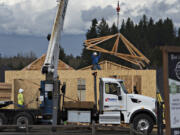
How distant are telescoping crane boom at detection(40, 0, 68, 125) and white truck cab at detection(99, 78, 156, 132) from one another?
2025 millimetres

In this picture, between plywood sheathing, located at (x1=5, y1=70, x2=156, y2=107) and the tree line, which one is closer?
plywood sheathing, located at (x1=5, y1=70, x2=156, y2=107)

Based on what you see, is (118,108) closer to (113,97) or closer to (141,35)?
(113,97)

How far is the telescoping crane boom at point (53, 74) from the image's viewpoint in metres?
16.5

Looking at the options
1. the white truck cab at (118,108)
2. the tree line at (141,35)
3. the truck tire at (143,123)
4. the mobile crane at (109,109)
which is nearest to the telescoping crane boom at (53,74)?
the mobile crane at (109,109)

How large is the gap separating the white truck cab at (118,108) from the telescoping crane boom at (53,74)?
2.02 meters

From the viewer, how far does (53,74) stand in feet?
57.6

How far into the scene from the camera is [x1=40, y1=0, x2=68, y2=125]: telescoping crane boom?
1647 centimetres

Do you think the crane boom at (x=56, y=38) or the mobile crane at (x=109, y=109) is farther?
the crane boom at (x=56, y=38)

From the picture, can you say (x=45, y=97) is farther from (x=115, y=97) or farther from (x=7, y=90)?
(x=7, y=90)

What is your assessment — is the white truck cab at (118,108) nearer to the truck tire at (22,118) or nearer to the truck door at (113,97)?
the truck door at (113,97)

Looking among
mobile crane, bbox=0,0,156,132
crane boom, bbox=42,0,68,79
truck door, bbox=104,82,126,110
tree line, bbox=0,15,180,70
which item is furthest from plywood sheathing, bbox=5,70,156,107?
tree line, bbox=0,15,180,70

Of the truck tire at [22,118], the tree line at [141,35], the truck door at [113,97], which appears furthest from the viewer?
the tree line at [141,35]

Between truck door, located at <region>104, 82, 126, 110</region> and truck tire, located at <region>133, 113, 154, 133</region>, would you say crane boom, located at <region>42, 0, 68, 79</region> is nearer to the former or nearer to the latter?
truck door, located at <region>104, 82, 126, 110</region>

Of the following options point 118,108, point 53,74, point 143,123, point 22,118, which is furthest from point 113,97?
point 22,118
